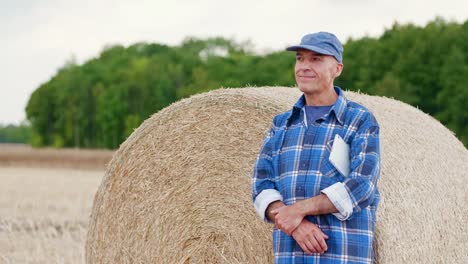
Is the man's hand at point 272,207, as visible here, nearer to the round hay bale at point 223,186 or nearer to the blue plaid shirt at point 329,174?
the blue plaid shirt at point 329,174

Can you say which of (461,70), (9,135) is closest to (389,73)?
(461,70)

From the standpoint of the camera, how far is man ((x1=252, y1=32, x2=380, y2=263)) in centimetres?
388

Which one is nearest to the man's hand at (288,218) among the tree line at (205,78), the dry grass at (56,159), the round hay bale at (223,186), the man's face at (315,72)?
Result: the man's face at (315,72)

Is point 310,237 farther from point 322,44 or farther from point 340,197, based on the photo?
point 322,44

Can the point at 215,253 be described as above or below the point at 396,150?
below

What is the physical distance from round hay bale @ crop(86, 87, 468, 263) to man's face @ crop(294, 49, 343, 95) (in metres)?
1.12

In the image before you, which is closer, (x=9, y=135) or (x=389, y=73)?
(x=389, y=73)

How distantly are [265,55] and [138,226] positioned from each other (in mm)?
57497

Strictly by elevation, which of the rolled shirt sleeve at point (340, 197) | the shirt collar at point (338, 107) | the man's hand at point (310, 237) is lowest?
the man's hand at point (310, 237)

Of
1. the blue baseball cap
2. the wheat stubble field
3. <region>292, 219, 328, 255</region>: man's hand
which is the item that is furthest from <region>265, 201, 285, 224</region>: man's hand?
the wheat stubble field

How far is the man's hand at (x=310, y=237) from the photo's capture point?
3906 millimetres

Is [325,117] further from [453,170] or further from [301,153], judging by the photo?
[453,170]

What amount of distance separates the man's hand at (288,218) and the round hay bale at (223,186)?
1.08 metres

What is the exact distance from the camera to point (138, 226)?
6.04 metres
